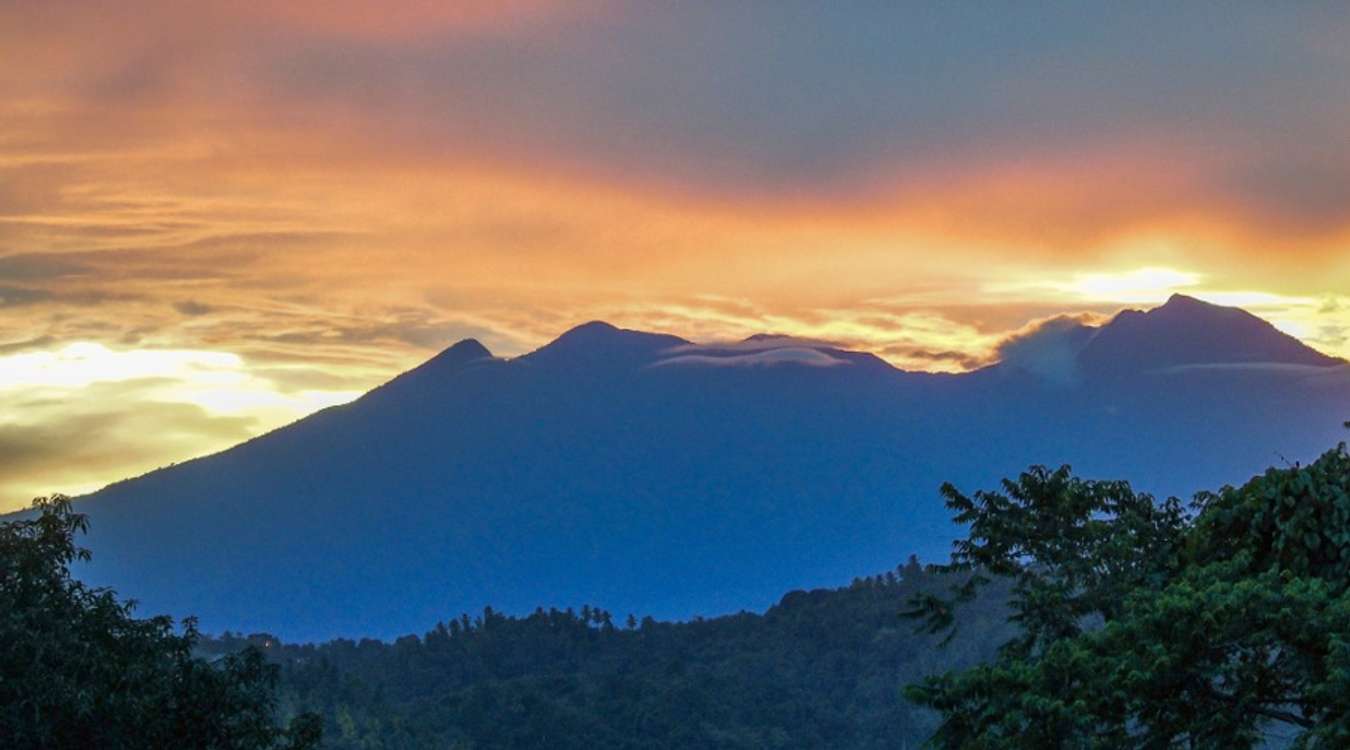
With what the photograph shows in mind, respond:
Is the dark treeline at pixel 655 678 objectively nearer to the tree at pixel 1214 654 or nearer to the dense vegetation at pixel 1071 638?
the dense vegetation at pixel 1071 638

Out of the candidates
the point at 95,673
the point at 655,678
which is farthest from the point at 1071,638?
the point at 655,678

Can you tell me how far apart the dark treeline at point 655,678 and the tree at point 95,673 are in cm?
9254

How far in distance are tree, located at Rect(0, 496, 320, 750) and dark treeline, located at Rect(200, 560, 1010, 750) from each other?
92.5 metres

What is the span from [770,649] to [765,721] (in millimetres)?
23289

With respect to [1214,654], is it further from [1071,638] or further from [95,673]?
[95,673]

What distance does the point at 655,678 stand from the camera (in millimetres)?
162500

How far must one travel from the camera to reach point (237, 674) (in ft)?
89.4

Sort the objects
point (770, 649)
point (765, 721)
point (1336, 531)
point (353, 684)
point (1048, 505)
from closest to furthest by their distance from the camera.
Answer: point (1336, 531)
point (1048, 505)
point (353, 684)
point (765, 721)
point (770, 649)

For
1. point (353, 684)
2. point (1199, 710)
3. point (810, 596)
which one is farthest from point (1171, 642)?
point (810, 596)

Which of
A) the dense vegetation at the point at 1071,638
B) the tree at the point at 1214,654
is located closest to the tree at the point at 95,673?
the dense vegetation at the point at 1071,638

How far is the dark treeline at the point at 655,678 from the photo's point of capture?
139 m

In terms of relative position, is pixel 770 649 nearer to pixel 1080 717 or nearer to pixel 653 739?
pixel 653 739

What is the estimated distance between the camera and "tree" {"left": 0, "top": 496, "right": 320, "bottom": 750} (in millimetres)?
24562

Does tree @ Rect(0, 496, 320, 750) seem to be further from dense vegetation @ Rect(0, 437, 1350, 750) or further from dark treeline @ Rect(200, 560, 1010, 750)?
dark treeline @ Rect(200, 560, 1010, 750)
